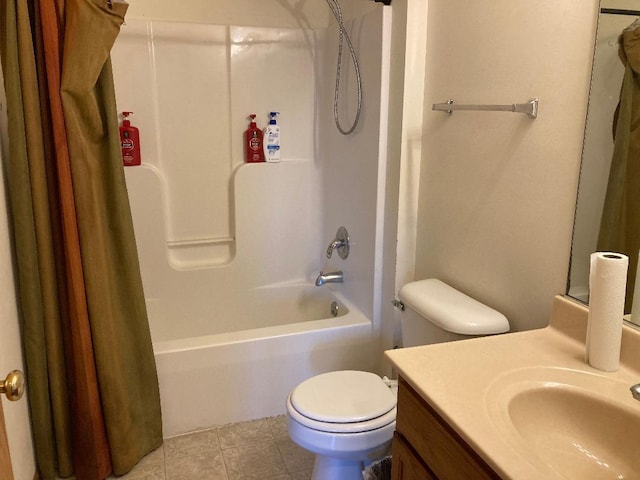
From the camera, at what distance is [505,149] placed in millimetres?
1662

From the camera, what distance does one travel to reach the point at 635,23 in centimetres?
123

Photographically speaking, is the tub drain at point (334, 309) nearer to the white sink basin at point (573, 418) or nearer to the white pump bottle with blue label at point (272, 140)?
the white pump bottle with blue label at point (272, 140)

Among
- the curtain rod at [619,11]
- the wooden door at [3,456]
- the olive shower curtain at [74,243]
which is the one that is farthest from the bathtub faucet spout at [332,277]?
the wooden door at [3,456]

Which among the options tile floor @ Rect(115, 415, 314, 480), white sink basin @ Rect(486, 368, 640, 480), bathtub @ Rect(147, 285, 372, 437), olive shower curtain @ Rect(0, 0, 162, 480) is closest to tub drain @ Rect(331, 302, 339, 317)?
bathtub @ Rect(147, 285, 372, 437)

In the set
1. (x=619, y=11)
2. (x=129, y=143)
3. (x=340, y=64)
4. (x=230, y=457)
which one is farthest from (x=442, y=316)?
(x=129, y=143)

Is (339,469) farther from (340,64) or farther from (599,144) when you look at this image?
(340,64)

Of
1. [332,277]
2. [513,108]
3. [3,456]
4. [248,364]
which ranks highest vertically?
[513,108]

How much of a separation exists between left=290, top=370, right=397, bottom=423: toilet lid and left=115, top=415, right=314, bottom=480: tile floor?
0.47 metres

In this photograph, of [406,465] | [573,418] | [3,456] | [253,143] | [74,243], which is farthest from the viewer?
[253,143]

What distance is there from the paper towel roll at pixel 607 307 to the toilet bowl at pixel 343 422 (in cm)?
69

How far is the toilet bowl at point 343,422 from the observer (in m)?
1.63

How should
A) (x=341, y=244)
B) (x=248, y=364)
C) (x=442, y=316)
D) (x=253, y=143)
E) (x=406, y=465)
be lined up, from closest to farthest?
(x=406, y=465) < (x=442, y=316) < (x=248, y=364) < (x=341, y=244) < (x=253, y=143)

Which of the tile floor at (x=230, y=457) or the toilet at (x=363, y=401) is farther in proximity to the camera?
the tile floor at (x=230, y=457)

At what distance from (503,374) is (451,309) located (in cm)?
53
